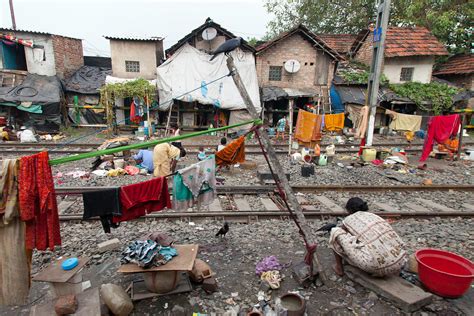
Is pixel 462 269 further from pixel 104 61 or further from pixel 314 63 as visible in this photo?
pixel 104 61

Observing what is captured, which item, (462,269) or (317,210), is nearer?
(462,269)

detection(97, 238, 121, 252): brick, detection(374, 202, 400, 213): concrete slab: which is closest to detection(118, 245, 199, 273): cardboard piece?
detection(97, 238, 121, 252): brick

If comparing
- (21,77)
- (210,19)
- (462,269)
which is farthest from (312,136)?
(21,77)

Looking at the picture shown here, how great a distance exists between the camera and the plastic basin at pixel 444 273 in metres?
4.01

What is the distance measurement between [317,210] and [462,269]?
3414 mm

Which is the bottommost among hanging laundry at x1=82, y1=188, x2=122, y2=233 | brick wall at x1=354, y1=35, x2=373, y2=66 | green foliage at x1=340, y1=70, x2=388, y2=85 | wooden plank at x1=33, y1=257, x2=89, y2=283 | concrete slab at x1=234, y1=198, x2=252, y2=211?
concrete slab at x1=234, y1=198, x2=252, y2=211

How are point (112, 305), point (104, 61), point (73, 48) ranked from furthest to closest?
point (104, 61), point (73, 48), point (112, 305)

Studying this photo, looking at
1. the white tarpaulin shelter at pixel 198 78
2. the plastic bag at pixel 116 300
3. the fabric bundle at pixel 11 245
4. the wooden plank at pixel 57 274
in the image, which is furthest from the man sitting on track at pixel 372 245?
the white tarpaulin shelter at pixel 198 78

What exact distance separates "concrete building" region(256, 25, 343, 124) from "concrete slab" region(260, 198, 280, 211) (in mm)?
12725

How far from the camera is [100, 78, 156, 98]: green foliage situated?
1786cm

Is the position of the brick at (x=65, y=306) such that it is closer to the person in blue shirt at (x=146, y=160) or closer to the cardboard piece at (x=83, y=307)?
the cardboard piece at (x=83, y=307)

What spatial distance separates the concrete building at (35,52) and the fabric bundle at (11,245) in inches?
840

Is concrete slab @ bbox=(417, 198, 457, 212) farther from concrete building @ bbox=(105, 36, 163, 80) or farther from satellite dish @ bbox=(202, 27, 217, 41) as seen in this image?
concrete building @ bbox=(105, 36, 163, 80)

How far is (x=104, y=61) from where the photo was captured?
82.7 ft
